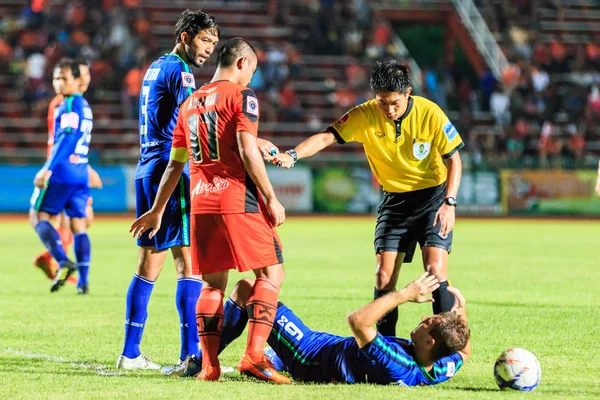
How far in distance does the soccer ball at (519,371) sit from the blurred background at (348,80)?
21106 millimetres

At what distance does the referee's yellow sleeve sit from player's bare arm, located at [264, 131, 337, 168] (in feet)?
2.00

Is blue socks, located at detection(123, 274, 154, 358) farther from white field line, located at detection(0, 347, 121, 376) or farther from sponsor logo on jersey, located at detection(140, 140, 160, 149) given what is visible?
sponsor logo on jersey, located at detection(140, 140, 160, 149)

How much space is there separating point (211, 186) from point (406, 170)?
5.83 ft

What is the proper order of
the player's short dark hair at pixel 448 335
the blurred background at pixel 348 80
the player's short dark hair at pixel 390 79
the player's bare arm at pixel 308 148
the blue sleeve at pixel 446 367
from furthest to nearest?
1. the blurred background at pixel 348 80
2. the player's short dark hair at pixel 390 79
3. the player's bare arm at pixel 308 148
4. the blue sleeve at pixel 446 367
5. the player's short dark hair at pixel 448 335

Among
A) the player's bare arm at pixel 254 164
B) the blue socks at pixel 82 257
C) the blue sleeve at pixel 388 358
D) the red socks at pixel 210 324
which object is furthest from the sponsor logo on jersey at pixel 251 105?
the blue socks at pixel 82 257

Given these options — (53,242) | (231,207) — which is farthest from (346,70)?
(231,207)

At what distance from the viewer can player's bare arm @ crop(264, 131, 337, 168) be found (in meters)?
6.91

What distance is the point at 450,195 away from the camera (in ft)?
23.5

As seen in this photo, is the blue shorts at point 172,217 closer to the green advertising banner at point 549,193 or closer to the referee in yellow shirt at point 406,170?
the referee in yellow shirt at point 406,170

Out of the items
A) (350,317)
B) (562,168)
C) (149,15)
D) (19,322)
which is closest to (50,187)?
(19,322)

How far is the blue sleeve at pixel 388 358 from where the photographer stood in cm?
600

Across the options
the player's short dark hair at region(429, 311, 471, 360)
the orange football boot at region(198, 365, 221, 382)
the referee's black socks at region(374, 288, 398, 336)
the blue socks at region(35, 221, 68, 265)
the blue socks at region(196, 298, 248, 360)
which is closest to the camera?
the player's short dark hair at region(429, 311, 471, 360)

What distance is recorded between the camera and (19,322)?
366 inches

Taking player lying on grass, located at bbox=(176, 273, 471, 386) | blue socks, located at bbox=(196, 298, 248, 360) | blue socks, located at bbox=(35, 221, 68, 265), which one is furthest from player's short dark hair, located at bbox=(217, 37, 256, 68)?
blue socks, located at bbox=(35, 221, 68, 265)
